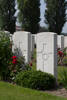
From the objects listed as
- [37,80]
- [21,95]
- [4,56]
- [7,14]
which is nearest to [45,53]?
[37,80]

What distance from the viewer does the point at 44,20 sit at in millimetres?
34031

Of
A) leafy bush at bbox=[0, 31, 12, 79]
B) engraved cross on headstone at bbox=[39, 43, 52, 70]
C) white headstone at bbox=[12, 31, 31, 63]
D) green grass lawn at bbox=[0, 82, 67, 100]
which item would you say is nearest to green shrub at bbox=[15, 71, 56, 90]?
green grass lawn at bbox=[0, 82, 67, 100]

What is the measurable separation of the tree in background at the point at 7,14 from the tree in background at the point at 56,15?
498 cm

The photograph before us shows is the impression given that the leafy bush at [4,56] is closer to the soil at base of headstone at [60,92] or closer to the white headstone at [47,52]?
the white headstone at [47,52]

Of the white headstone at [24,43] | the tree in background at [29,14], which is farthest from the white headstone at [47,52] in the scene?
the tree in background at [29,14]

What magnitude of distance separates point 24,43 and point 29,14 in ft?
81.1

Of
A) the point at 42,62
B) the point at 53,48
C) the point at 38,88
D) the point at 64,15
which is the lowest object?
the point at 38,88

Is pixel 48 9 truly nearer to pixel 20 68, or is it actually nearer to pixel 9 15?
pixel 9 15

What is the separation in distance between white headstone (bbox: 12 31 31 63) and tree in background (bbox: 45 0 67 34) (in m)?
24.3

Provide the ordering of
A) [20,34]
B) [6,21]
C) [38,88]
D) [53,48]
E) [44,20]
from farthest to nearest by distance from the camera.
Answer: [44,20], [6,21], [20,34], [53,48], [38,88]

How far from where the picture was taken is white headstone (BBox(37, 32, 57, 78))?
681cm

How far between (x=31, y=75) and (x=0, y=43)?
1.82m

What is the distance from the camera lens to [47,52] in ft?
22.9

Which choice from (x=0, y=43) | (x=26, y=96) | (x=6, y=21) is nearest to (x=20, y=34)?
(x=0, y=43)
